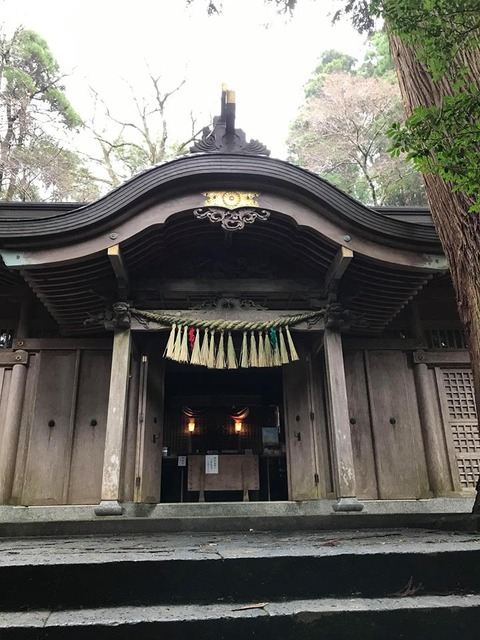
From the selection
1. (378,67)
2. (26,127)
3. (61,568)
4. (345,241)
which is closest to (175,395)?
(345,241)

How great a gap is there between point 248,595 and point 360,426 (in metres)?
5.31

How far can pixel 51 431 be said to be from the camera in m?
7.22

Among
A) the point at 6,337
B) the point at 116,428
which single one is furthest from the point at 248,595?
the point at 6,337

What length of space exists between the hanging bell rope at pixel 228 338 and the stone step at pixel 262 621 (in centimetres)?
409

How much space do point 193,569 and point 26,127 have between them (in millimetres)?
19530

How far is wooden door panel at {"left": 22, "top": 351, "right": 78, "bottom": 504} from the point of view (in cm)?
695

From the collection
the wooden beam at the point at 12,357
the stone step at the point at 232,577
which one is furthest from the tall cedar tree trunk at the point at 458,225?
the wooden beam at the point at 12,357

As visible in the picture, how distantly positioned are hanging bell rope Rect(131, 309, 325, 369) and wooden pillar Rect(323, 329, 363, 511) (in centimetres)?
51

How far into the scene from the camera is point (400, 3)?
351cm

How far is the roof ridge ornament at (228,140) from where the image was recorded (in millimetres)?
6469

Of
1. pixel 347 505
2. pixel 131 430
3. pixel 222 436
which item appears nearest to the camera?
pixel 347 505

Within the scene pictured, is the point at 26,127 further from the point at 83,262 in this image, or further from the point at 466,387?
the point at 466,387

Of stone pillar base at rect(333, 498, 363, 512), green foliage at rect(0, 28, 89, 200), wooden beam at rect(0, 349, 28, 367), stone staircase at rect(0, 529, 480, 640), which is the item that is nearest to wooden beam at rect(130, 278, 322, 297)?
wooden beam at rect(0, 349, 28, 367)

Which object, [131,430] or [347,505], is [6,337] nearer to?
[131,430]
